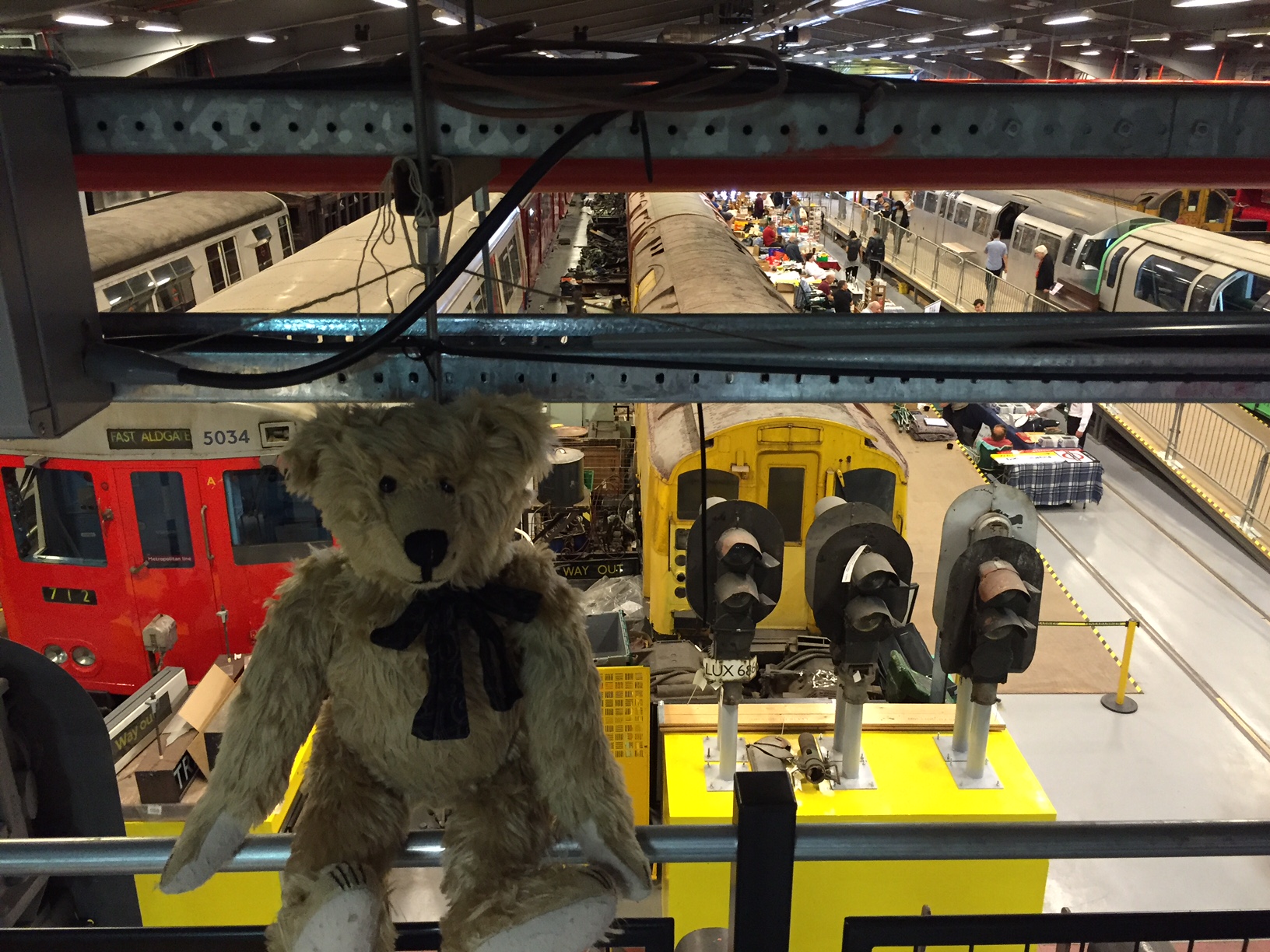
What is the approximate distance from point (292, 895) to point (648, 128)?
4.51 feet

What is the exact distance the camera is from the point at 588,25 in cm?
1259

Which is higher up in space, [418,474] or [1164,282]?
[418,474]

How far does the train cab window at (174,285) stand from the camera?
726 cm

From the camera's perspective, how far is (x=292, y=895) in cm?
153

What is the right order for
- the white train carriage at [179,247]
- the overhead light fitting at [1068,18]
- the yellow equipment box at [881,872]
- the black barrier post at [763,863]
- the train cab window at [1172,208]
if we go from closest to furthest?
the black barrier post at [763,863]
the yellow equipment box at [881,872]
the white train carriage at [179,247]
the overhead light fitting at [1068,18]
the train cab window at [1172,208]

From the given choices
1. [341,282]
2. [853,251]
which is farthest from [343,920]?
[853,251]

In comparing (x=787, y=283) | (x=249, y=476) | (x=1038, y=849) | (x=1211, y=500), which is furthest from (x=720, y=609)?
(x=787, y=283)

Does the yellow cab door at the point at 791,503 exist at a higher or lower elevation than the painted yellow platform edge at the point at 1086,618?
higher

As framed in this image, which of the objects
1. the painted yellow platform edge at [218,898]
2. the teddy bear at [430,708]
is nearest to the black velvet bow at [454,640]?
the teddy bear at [430,708]

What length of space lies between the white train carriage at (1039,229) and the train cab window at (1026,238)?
0.04 feet

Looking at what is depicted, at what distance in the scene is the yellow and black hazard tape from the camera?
889 centimetres

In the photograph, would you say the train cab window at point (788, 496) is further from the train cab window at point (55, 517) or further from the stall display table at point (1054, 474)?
the stall display table at point (1054, 474)

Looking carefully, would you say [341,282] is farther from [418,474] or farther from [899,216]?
[899,216]

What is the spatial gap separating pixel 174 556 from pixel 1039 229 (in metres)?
14.4
